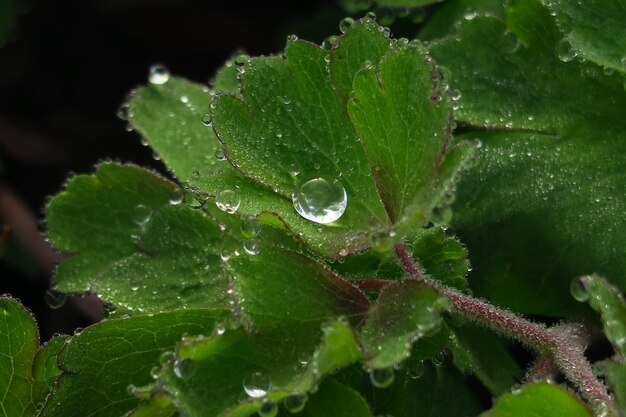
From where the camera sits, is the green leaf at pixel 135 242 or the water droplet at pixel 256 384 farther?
the green leaf at pixel 135 242

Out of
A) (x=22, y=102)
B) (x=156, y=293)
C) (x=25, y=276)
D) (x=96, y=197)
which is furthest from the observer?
(x=22, y=102)

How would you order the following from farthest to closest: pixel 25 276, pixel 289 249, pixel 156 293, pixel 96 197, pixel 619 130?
1. pixel 25 276
2. pixel 96 197
3. pixel 619 130
4. pixel 156 293
5. pixel 289 249

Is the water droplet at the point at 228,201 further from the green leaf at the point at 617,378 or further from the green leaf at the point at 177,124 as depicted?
the green leaf at the point at 617,378

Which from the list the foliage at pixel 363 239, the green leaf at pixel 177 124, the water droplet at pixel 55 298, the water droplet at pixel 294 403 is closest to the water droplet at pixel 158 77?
the green leaf at pixel 177 124

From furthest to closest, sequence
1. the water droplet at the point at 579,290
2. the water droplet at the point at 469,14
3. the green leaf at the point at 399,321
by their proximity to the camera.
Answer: the water droplet at the point at 469,14 → the water droplet at the point at 579,290 → the green leaf at the point at 399,321

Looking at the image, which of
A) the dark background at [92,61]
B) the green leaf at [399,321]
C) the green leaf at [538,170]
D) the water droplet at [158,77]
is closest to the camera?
the green leaf at [399,321]

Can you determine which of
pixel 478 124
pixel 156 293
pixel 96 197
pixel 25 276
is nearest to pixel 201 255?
pixel 156 293

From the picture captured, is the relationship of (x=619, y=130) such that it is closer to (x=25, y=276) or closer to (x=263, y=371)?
(x=263, y=371)

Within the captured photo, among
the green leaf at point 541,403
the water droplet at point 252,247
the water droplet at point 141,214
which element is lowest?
the green leaf at point 541,403

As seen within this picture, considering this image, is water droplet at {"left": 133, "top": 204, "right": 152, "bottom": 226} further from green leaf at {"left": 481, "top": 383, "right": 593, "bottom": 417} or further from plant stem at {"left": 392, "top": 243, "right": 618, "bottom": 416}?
green leaf at {"left": 481, "top": 383, "right": 593, "bottom": 417}
